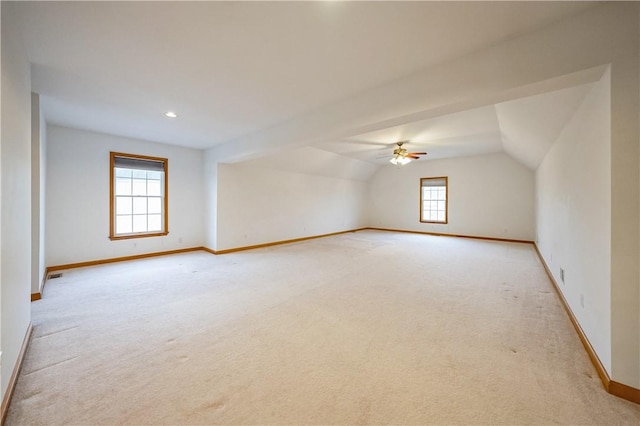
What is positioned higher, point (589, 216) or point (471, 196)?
point (471, 196)

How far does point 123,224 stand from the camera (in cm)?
492

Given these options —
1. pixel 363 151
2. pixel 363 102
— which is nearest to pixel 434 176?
pixel 363 151

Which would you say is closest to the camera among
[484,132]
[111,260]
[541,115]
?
[541,115]

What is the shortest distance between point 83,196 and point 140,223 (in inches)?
40.3

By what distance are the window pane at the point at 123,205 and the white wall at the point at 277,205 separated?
1.68 m

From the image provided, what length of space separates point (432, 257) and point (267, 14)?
16.2 ft

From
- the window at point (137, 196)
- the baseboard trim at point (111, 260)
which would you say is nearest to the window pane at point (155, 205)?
the window at point (137, 196)

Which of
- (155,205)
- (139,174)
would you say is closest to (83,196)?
(139,174)

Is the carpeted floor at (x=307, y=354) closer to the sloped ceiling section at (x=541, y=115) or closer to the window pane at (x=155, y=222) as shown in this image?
the window pane at (x=155, y=222)

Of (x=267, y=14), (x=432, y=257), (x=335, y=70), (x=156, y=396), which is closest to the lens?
(x=156, y=396)

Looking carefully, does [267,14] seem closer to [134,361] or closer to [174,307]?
[134,361]

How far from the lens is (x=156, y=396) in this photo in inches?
59.4

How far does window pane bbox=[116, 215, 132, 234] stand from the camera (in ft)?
15.9

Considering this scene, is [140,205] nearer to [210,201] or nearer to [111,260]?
[111,260]
